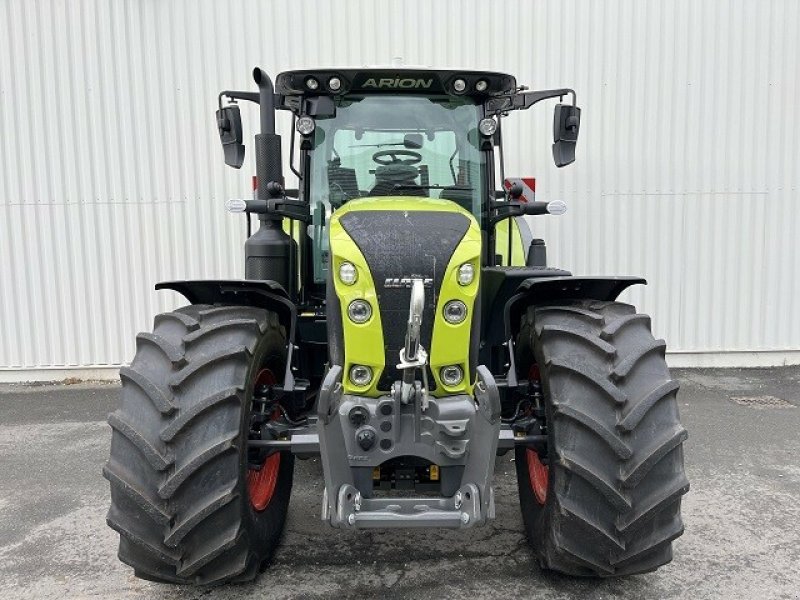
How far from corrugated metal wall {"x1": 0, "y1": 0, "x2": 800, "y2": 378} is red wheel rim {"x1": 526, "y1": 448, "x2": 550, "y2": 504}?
12.9 feet

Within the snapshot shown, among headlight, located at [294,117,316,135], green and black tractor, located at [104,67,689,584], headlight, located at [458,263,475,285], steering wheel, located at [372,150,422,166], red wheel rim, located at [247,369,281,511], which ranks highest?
headlight, located at [294,117,316,135]

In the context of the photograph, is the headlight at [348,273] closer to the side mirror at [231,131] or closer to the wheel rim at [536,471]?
the wheel rim at [536,471]

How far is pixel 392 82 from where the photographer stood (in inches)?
133

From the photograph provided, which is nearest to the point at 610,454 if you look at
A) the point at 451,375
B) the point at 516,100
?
the point at 451,375

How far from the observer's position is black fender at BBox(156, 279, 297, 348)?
2783 millimetres

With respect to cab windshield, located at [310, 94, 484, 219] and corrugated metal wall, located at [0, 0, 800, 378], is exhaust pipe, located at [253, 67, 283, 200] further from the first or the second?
corrugated metal wall, located at [0, 0, 800, 378]

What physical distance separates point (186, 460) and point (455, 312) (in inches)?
45.1

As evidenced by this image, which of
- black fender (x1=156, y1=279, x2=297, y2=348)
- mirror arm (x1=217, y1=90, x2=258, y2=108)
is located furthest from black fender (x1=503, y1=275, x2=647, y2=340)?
mirror arm (x1=217, y1=90, x2=258, y2=108)

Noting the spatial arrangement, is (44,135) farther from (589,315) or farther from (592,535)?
(592,535)

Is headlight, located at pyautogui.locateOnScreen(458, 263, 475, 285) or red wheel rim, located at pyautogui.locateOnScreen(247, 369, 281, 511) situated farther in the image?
red wheel rim, located at pyautogui.locateOnScreen(247, 369, 281, 511)

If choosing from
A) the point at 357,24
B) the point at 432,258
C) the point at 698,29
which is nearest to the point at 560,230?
the point at 698,29

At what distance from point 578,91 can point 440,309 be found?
482 centimetres

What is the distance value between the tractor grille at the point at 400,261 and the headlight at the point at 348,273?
7cm

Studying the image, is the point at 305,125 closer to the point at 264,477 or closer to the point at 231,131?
the point at 231,131
